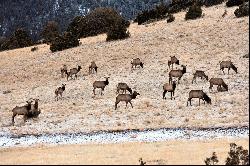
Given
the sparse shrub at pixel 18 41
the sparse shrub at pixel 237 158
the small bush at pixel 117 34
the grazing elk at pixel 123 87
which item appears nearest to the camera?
the sparse shrub at pixel 237 158

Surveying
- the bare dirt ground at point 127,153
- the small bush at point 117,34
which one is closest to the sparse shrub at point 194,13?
the small bush at point 117,34

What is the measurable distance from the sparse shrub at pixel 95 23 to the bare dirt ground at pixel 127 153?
134 feet

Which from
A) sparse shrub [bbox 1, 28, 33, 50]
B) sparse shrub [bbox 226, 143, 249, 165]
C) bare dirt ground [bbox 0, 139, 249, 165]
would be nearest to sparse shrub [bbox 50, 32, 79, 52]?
sparse shrub [bbox 1, 28, 33, 50]

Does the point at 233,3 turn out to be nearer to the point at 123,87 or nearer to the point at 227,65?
the point at 227,65

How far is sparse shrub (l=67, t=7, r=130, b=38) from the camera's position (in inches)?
2781

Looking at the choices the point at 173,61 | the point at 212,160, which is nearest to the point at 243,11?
the point at 173,61

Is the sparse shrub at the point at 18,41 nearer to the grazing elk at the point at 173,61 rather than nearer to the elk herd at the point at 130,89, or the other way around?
the elk herd at the point at 130,89

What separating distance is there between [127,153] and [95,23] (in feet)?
155

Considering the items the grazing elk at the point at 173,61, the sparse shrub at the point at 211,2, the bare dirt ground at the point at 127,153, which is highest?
the sparse shrub at the point at 211,2

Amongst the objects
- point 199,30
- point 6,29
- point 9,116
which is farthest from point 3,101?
point 6,29

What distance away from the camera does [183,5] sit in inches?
2918

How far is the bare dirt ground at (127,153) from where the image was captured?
82.3 ft

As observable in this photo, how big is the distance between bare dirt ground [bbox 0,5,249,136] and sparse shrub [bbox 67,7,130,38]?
240 inches

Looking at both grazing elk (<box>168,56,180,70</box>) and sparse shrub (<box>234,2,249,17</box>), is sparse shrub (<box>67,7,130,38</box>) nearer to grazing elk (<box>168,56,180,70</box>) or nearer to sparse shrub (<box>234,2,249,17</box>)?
sparse shrub (<box>234,2,249,17</box>)
